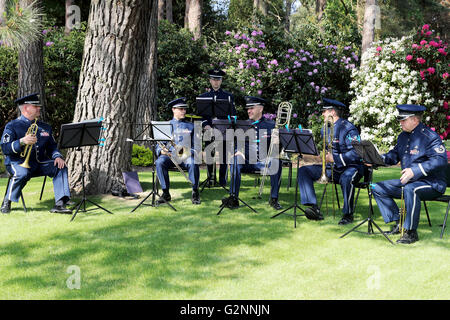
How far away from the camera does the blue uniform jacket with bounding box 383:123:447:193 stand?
19.6 ft

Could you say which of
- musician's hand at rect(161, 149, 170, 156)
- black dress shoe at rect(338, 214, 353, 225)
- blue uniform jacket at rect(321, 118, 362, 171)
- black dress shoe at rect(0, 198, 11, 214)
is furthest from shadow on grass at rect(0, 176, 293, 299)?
blue uniform jacket at rect(321, 118, 362, 171)

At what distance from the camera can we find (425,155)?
6105mm

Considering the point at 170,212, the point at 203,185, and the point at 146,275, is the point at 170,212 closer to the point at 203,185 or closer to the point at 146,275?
the point at 203,185

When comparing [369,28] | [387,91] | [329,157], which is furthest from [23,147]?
[369,28]

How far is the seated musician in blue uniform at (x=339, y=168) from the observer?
269 inches

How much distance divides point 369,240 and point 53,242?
3.87 meters

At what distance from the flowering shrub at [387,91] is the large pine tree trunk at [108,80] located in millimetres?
8100

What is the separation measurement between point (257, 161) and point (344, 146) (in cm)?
170

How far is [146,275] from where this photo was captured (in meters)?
4.61

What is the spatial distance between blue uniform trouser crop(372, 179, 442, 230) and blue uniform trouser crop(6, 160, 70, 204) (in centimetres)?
449

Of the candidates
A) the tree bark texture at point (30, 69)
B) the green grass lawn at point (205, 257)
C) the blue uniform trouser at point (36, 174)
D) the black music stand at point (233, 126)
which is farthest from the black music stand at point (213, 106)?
the tree bark texture at point (30, 69)

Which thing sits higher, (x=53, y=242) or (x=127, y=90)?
(x=127, y=90)
